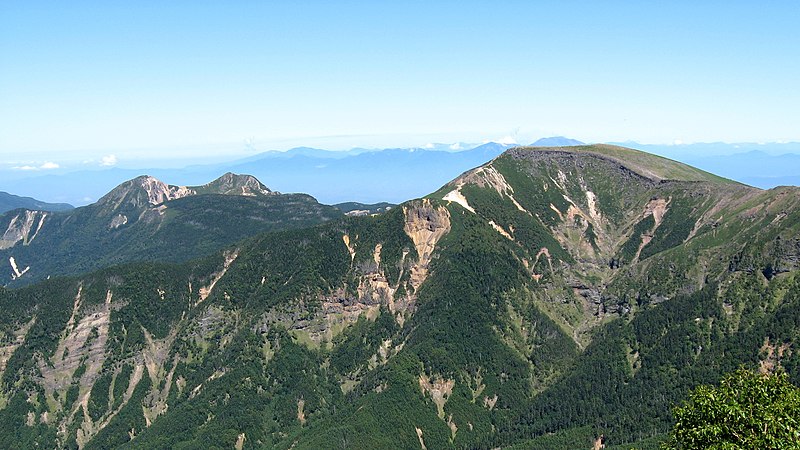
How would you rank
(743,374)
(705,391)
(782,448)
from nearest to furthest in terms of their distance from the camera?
(782,448) → (705,391) → (743,374)

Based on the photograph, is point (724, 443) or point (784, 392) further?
point (784, 392)

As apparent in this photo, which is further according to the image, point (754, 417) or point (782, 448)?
point (754, 417)

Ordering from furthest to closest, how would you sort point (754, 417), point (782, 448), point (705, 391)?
point (705, 391) → point (754, 417) → point (782, 448)

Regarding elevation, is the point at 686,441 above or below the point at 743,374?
below

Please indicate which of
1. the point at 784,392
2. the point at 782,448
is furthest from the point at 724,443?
the point at 784,392

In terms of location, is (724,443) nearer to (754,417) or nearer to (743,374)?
(754,417)

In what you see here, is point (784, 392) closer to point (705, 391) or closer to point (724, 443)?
point (705, 391)

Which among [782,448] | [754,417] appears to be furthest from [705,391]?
[782,448]

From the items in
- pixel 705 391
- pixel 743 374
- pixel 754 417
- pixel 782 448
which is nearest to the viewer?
pixel 782 448

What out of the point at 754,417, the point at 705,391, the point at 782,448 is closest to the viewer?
the point at 782,448
